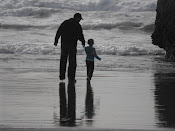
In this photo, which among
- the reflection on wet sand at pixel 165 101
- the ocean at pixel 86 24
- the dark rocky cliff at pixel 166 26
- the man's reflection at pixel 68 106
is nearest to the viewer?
the man's reflection at pixel 68 106

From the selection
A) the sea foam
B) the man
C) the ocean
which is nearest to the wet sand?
the man

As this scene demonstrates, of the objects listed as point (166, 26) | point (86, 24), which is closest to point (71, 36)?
point (166, 26)

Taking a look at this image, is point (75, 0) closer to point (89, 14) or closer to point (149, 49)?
point (89, 14)

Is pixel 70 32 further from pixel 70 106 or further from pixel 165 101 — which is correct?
pixel 70 106

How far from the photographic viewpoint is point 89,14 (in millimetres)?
53188

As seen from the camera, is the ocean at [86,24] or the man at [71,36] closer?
→ the man at [71,36]

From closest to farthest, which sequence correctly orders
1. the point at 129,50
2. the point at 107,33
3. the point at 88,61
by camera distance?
the point at 88,61, the point at 129,50, the point at 107,33

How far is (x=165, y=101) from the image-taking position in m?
8.36

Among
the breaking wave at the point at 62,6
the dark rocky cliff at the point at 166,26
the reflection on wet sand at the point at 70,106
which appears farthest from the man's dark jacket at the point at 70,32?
the breaking wave at the point at 62,6

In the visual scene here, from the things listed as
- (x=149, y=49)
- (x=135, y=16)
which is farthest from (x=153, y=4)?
(x=149, y=49)

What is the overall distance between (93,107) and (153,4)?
161ft

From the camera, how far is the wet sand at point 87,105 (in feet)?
20.1

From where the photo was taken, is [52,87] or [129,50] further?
[129,50]

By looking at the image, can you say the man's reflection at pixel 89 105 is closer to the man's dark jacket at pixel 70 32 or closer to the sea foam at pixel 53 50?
the man's dark jacket at pixel 70 32
